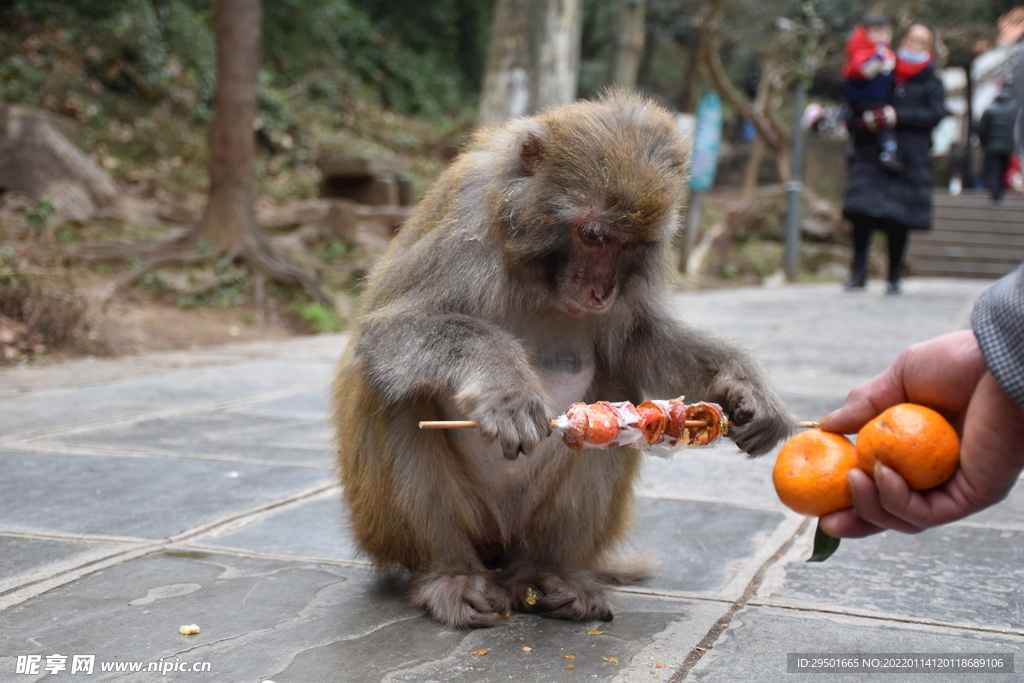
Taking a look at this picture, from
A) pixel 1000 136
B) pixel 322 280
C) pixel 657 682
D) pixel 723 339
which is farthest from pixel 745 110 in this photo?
pixel 657 682

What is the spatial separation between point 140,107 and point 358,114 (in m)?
6.85

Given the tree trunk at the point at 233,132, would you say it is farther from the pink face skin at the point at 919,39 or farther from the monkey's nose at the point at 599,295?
the monkey's nose at the point at 599,295

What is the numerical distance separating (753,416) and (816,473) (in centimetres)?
54

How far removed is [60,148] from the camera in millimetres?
10688

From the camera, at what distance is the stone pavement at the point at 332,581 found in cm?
211

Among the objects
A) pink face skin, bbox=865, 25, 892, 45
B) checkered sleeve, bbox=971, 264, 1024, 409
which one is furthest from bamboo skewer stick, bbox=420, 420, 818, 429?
pink face skin, bbox=865, 25, 892, 45

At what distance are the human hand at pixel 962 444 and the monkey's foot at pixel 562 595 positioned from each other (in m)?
0.67

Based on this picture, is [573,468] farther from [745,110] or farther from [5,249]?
[745,110]

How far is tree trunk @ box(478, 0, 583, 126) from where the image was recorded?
834cm

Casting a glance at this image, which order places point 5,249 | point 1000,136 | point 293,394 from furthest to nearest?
point 1000,136
point 5,249
point 293,394

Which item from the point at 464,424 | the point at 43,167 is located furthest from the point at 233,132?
the point at 464,424

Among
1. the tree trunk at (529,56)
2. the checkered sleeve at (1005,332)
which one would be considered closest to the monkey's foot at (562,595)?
the checkered sleeve at (1005,332)

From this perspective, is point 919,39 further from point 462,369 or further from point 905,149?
point 462,369

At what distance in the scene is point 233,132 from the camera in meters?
8.84
